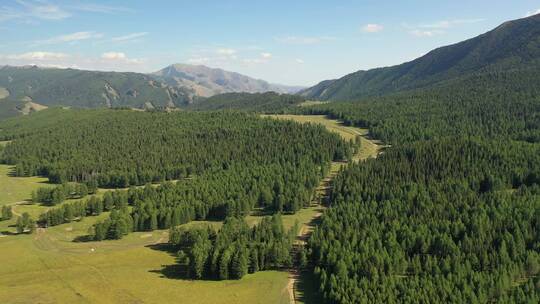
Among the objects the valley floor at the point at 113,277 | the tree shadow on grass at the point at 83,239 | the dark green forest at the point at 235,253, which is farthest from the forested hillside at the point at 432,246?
the tree shadow on grass at the point at 83,239

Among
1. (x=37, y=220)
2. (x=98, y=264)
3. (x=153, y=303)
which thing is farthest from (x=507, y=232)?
(x=37, y=220)

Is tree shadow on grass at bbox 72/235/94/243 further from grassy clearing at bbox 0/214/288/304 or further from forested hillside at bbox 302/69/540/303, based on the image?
forested hillside at bbox 302/69/540/303

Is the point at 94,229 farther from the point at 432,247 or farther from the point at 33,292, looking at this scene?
the point at 432,247

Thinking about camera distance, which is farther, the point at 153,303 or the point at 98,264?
the point at 98,264

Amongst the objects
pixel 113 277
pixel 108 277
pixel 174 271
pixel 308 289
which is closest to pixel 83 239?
pixel 108 277

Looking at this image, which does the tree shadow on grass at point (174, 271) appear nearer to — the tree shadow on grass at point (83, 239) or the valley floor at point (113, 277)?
the valley floor at point (113, 277)

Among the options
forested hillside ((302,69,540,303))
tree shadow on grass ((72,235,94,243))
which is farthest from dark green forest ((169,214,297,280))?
tree shadow on grass ((72,235,94,243))

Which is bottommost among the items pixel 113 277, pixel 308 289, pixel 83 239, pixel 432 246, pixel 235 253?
pixel 308 289

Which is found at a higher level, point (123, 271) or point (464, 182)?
point (464, 182)

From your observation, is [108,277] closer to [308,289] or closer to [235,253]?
[235,253]
